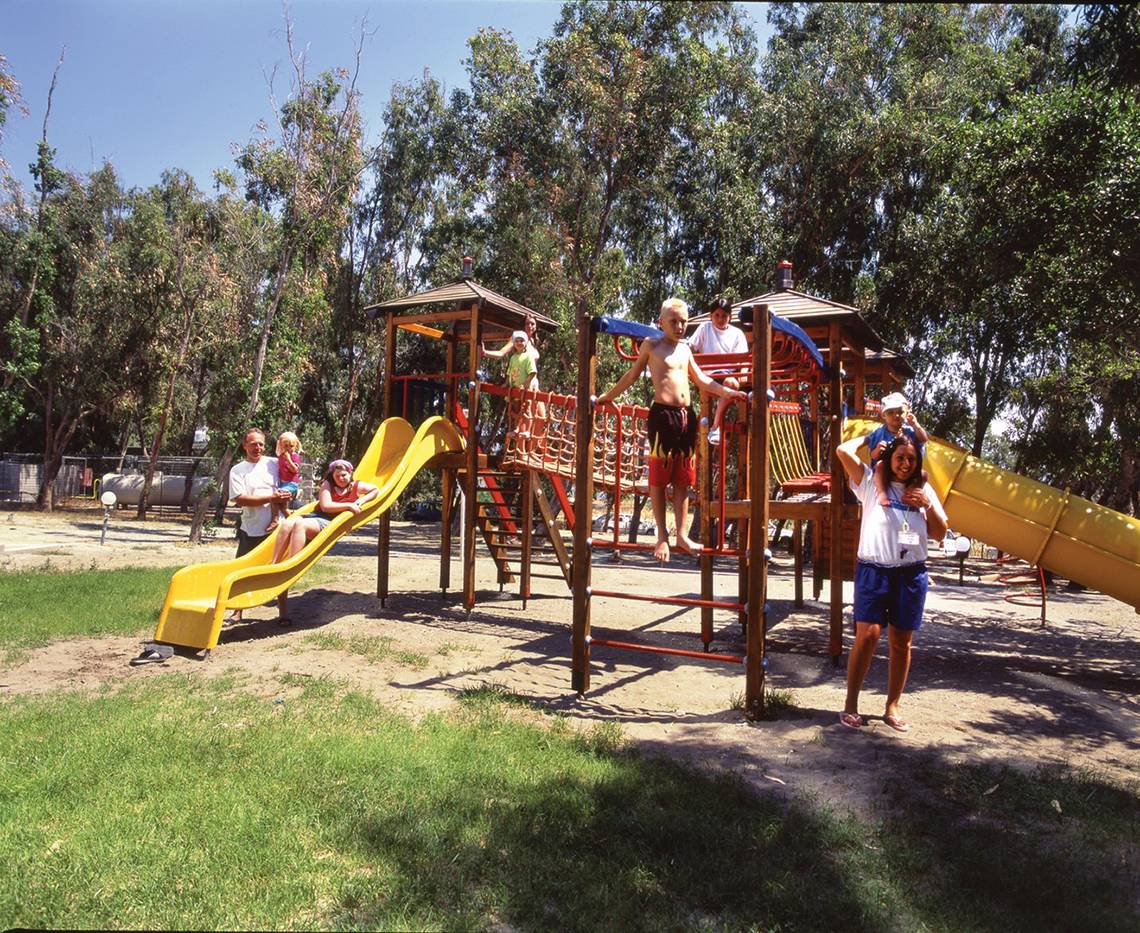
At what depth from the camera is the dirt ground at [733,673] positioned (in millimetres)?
5219

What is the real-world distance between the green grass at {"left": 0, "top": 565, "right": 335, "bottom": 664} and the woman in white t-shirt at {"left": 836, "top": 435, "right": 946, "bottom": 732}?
648 cm

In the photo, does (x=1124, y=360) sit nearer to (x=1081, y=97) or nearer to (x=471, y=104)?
(x=1081, y=97)

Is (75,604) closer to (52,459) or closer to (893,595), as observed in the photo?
(893,595)

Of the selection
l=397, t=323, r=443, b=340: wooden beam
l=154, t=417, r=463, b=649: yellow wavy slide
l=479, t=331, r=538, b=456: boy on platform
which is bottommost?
l=154, t=417, r=463, b=649: yellow wavy slide

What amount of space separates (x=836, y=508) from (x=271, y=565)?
5360 millimetres

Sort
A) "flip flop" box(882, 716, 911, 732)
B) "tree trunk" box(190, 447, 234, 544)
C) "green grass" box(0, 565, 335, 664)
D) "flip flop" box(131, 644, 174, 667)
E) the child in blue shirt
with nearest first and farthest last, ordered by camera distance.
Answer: the child in blue shirt, "flip flop" box(882, 716, 911, 732), "flip flop" box(131, 644, 174, 667), "green grass" box(0, 565, 335, 664), "tree trunk" box(190, 447, 234, 544)

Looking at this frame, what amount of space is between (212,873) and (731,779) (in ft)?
8.48

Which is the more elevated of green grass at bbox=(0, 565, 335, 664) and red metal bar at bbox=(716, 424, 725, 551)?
red metal bar at bbox=(716, 424, 725, 551)

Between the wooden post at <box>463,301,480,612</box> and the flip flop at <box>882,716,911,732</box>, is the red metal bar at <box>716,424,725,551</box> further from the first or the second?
the wooden post at <box>463,301,480,612</box>

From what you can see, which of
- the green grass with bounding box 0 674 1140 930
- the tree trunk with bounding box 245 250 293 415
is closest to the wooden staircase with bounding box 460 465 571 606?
the green grass with bounding box 0 674 1140 930

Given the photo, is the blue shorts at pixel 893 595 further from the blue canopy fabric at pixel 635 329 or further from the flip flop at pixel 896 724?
the blue canopy fabric at pixel 635 329

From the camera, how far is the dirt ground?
5.22 metres

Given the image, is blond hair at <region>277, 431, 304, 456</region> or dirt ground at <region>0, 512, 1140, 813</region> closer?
dirt ground at <region>0, 512, 1140, 813</region>

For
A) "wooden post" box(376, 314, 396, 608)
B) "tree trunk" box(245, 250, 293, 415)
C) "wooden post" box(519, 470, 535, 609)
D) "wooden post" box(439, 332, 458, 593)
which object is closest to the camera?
"wooden post" box(376, 314, 396, 608)
